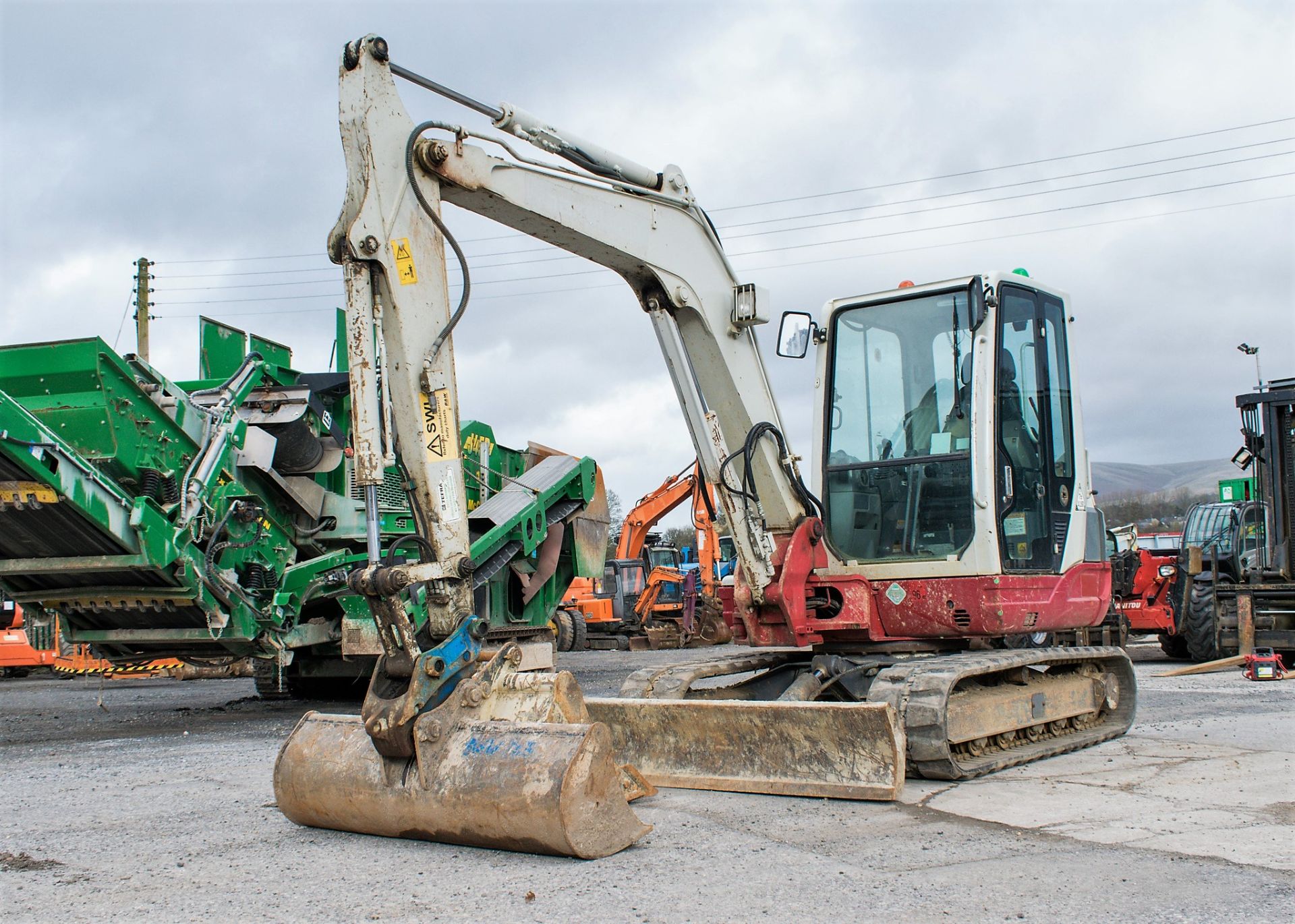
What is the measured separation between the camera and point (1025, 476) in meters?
6.16

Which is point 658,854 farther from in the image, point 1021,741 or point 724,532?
point 1021,741

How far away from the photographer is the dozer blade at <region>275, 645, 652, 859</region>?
3861mm

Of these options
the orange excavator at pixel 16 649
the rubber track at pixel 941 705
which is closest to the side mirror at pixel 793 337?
the rubber track at pixel 941 705

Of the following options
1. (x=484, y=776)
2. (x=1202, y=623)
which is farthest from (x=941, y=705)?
(x=1202, y=623)

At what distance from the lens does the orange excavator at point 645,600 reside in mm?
20906

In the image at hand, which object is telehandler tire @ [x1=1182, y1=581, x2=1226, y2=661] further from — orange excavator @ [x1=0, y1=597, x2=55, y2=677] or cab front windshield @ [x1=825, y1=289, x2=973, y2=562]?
orange excavator @ [x1=0, y1=597, x2=55, y2=677]

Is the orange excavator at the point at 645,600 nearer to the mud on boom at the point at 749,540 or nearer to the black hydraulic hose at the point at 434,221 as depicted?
the mud on boom at the point at 749,540

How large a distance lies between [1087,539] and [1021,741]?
1270mm

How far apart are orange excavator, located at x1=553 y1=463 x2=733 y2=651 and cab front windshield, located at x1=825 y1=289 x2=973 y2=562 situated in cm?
1364

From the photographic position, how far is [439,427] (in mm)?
4629

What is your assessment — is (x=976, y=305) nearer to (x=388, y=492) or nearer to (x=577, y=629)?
(x=388, y=492)

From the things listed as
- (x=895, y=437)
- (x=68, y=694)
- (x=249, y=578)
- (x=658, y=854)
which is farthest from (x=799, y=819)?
(x=68, y=694)

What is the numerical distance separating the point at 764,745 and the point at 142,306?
23202 millimetres

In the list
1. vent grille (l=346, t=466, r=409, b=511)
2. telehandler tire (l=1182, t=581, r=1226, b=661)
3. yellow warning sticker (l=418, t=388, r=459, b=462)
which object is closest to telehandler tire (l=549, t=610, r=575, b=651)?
vent grille (l=346, t=466, r=409, b=511)
